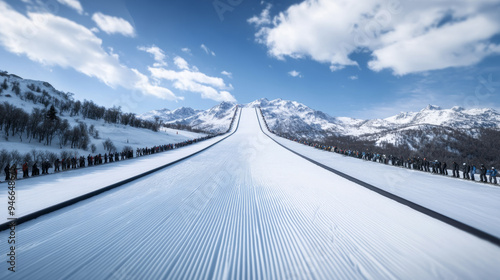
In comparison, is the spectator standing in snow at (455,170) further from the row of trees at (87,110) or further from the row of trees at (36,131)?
the row of trees at (87,110)

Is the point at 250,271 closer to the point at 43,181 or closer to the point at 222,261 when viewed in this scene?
the point at 222,261

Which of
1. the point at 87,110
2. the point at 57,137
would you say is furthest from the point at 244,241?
the point at 87,110

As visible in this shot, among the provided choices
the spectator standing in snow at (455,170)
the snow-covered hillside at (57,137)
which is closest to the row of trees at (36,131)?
the snow-covered hillside at (57,137)

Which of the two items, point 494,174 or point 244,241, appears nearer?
point 244,241

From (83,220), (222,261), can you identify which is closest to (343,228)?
(222,261)

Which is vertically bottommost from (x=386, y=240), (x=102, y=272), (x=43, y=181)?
(x=43, y=181)

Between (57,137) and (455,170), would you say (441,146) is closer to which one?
(455,170)

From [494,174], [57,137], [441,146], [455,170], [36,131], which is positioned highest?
[441,146]

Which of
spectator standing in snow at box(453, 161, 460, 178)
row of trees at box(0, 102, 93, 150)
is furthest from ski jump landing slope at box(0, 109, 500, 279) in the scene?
row of trees at box(0, 102, 93, 150)

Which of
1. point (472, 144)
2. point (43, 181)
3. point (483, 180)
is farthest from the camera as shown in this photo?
point (472, 144)
